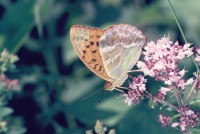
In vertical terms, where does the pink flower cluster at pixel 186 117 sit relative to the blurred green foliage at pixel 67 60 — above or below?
below

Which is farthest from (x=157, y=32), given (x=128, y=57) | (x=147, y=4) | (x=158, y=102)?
(x=158, y=102)

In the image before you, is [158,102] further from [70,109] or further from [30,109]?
[30,109]

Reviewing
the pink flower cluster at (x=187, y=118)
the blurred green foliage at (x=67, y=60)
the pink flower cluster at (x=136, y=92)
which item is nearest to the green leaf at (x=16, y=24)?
the blurred green foliage at (x=67, y=60)

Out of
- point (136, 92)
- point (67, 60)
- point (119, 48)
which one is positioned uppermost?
point (67, 60)

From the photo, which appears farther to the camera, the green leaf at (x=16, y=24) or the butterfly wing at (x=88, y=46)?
the green leaf at (x=16, y=24)

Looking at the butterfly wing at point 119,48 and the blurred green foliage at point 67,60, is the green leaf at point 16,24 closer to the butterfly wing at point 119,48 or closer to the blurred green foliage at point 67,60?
the blurred green foliage at point 67,60

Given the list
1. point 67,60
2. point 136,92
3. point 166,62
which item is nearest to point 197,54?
point 166,62

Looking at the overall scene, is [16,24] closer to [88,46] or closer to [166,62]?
[88,46]

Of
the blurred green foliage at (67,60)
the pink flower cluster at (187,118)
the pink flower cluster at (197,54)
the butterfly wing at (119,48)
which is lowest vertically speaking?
the pink flower cluster at (187,118)
